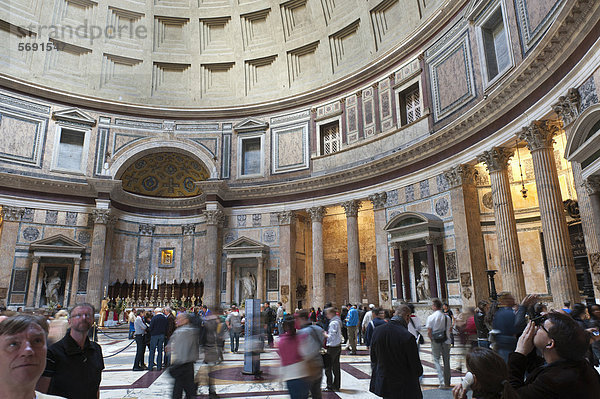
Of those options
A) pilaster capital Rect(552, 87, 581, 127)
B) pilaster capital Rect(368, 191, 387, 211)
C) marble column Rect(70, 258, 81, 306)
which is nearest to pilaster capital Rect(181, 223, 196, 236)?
marble column Rect(70, 258, 81, 306)

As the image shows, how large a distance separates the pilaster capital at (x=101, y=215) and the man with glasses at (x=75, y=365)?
19247mm

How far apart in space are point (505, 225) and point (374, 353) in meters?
10.3

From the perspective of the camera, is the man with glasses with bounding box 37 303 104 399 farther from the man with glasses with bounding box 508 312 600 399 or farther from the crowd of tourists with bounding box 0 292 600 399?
the man with glasses with bounding box 508 312 600 399

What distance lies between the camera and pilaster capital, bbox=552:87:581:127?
10031 millimetres

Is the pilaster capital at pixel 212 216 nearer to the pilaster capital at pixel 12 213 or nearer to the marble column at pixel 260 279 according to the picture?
the marble column at pixel 260 279

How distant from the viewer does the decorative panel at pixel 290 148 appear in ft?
72.9

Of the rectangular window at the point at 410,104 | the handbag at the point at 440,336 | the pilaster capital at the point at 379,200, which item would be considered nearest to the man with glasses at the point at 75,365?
the handbag at the point at 440,336

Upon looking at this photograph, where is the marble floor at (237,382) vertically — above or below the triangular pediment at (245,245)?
below

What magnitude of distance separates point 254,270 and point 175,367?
54.3 ft

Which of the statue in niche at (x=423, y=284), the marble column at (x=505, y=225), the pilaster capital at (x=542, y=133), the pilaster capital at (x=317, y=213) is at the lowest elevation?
the statue in niche at (x=423, y=284)

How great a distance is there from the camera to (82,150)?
22.5 m

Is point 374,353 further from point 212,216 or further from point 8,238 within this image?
point 8,238

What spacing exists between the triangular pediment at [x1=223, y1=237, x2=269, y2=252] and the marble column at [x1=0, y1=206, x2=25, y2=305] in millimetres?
10160

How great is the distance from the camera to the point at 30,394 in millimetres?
1691
